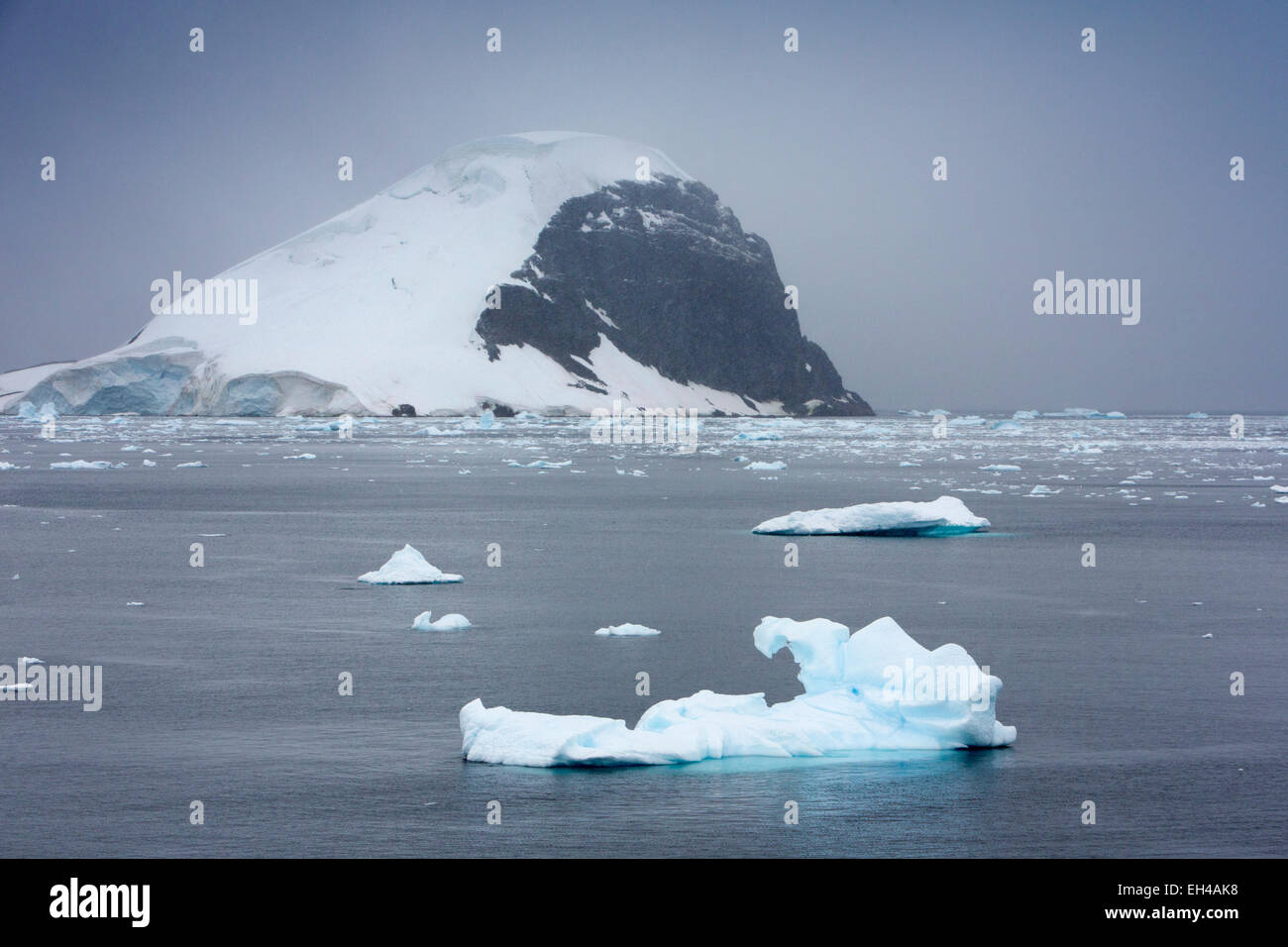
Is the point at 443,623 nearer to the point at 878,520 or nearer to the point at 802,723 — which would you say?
the point at 802,723

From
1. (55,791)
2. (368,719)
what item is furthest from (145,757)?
(368,719)

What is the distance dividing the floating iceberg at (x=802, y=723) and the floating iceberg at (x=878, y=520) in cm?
1178

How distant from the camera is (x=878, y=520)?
2064 cm

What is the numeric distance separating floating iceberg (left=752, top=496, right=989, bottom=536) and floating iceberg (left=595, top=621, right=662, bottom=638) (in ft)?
29.6

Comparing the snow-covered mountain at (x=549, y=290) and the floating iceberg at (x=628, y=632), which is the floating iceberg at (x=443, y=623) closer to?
the floating iceberg at (x=628, y=632)

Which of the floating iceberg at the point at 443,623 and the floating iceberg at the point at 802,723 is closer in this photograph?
the floating iceberg at the point at 802,723

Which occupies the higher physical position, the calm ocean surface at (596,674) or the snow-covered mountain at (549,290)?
the snow-covered mountain at (549,290)

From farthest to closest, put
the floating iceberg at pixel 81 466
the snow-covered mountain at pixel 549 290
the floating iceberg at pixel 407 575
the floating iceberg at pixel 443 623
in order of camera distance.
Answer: the snow-covered mountain at pixel 549 290, the floating iceberg at pixel 81 466, the floating iceberg at pixel 407 575, the floating iceberg at pixel 443 623

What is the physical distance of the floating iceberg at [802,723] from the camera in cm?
767

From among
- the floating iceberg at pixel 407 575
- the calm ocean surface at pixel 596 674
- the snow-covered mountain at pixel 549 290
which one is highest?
the snow-covered mountain at pixel 549 290

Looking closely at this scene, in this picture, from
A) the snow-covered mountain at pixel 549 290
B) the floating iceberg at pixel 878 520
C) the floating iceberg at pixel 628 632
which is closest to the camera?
the floating iceberg at pixel 628 632

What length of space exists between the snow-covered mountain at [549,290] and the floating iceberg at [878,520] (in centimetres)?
11893

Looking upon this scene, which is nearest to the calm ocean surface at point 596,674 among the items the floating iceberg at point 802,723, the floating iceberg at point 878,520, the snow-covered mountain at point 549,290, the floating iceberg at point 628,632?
the floating iceberg at point 802,723

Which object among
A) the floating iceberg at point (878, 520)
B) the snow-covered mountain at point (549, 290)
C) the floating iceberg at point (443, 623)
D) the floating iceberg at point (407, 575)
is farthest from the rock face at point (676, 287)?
the floating iceberg at point (443, 623)
